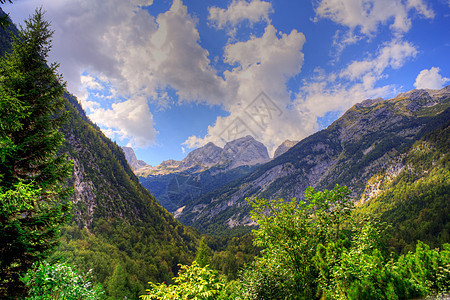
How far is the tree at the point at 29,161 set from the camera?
386 inches

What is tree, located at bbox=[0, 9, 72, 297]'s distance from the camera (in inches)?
386

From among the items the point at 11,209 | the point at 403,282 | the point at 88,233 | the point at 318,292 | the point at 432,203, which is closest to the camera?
the point at 403,282

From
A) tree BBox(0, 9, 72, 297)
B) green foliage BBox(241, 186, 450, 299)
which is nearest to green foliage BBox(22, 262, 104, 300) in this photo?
tree BBox(0, 9, 72, 297)

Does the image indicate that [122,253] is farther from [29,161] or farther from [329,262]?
[329,262]

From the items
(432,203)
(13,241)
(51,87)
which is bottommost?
(432,203)

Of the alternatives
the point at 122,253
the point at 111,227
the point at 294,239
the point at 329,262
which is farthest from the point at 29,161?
the point at 111,227

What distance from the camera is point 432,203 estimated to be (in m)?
178

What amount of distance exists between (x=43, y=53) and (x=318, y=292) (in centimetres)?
2461

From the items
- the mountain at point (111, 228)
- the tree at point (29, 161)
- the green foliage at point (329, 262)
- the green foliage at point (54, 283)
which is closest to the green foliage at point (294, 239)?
the green foliage at point (329, 262)

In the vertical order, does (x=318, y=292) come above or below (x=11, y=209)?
below

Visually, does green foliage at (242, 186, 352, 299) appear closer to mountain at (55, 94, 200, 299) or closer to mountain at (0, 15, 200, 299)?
mountain at (55, 94, 200, 299)

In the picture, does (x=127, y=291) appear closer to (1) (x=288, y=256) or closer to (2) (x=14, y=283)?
(2) (x=14, y=283)

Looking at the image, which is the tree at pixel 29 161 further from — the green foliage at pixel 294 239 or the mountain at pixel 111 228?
the mountain at pixel 111 228

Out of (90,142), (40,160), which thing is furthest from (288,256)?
(90,142)
